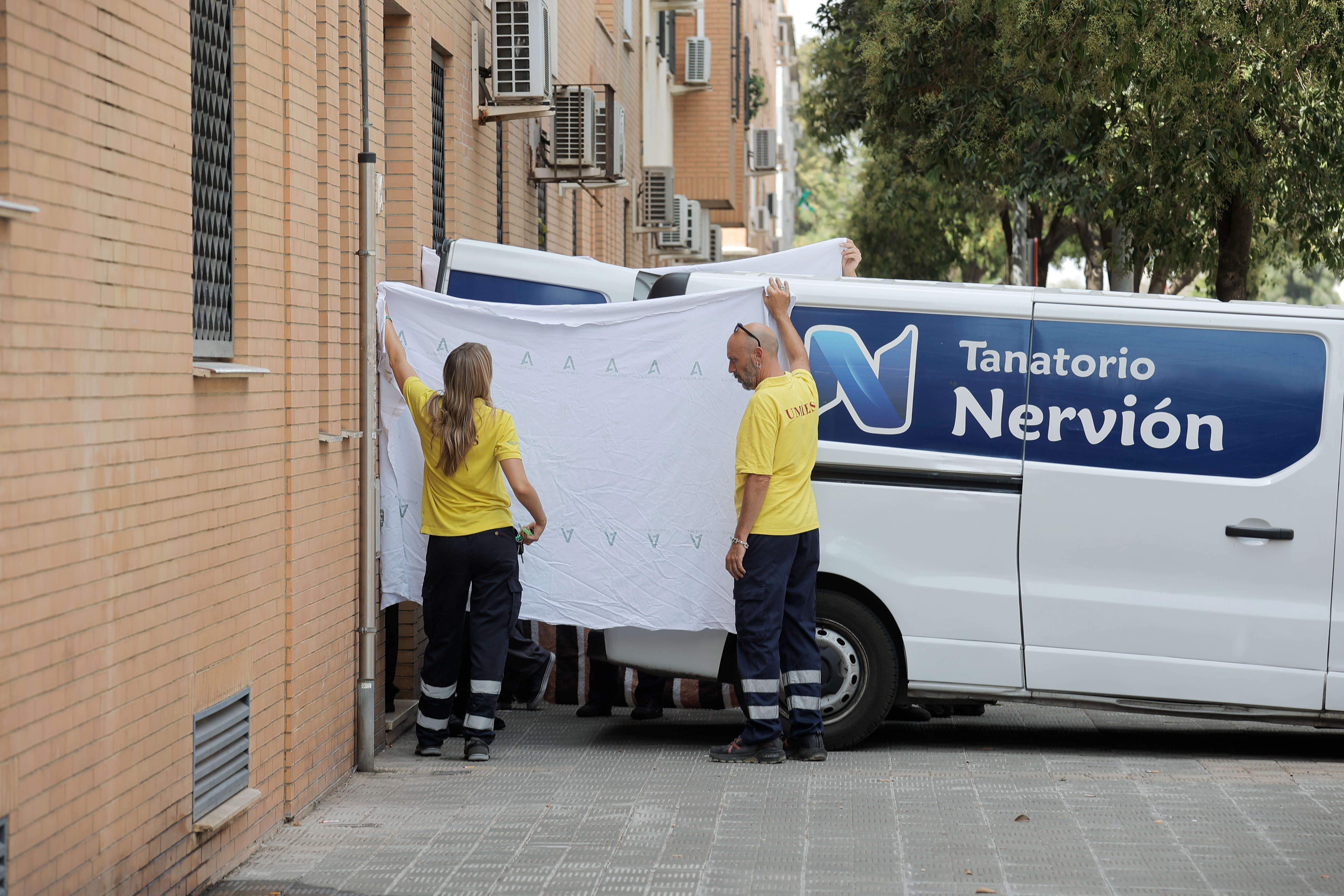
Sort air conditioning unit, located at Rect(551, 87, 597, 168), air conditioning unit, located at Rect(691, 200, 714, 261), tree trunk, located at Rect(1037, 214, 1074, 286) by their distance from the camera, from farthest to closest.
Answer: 1. tree trunk, located at Rect(1037, 214, 1074, 286)
2. air conditioning unit, located at Rect(691, 200, 714, 261)
3. air conditioning unit, located at Rect(551, 87, 597, 168)

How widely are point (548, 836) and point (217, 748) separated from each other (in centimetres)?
137

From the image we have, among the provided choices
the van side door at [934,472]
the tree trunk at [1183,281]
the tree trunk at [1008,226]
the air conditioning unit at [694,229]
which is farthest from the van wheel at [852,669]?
the tree trunk at [1008,226]

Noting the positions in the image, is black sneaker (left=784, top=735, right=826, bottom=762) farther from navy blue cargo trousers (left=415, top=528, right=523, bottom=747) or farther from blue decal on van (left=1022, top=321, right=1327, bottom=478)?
blue decal on van (left=1022, top=321, right=1327, bottom=478)

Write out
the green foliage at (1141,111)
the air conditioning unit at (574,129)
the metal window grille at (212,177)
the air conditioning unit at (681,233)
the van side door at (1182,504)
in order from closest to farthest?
the metal window grille at (212,177), the van side door at (1182,504), the green foliage at (1141,111), the air conditioning unit at (574,129), the air conditioning unit at (681,233)

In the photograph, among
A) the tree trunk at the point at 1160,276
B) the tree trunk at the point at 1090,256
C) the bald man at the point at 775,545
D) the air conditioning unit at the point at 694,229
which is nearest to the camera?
the bald man at the point at 775,545

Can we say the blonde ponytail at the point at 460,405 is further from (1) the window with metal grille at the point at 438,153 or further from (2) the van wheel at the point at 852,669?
(1) the window with metal grille at the point at 438,153

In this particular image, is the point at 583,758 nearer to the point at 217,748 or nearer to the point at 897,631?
the point at 897,631

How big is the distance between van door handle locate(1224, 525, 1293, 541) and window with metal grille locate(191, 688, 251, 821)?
4625 millimetres

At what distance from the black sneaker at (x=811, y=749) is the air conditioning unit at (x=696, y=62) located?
844 inches

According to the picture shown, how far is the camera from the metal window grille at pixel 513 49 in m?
10.3

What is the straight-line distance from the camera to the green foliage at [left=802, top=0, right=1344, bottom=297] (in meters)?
11.2

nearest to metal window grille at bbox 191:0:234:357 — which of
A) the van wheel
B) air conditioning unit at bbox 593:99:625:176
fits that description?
the van wheel

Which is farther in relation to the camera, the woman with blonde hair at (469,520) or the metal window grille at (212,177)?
the woman with blonde hair at (469,520)

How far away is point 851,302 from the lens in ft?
25.5
